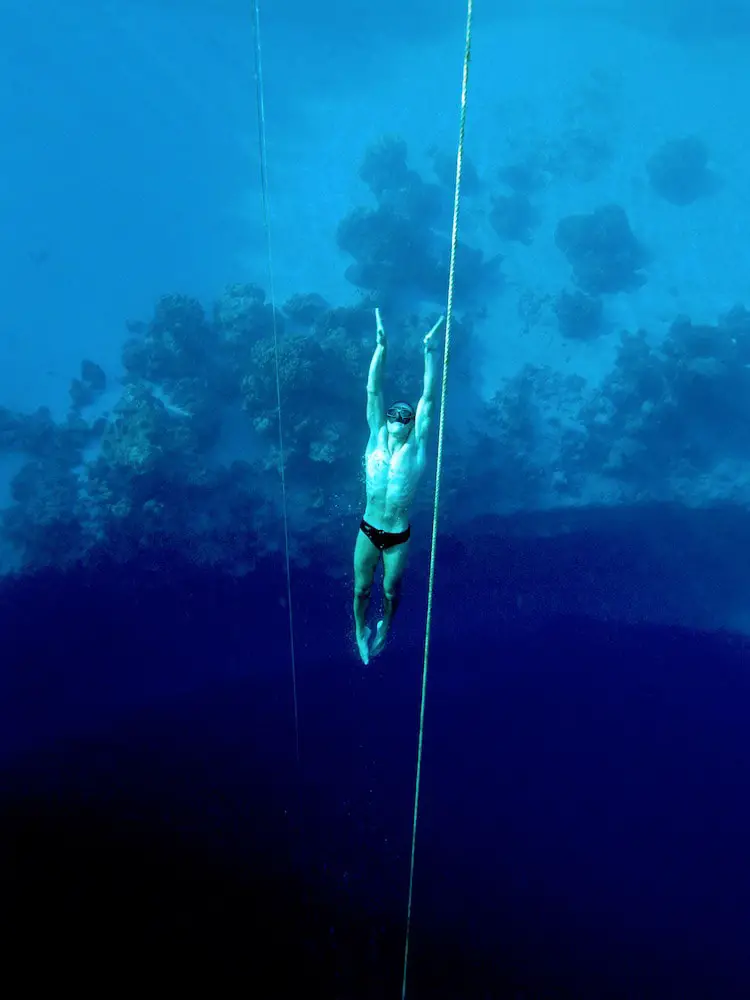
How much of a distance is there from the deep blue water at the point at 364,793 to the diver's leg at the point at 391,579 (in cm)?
465

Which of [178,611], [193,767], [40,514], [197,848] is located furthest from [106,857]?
[40,514]

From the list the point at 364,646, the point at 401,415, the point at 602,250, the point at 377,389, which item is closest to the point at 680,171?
the point at 602,250

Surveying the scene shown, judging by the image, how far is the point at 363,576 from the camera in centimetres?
757

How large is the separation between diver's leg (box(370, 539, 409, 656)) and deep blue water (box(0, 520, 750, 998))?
4.65 metres

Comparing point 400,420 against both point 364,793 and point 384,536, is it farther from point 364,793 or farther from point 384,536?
point 364,793

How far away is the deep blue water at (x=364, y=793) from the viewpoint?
29.4 ft

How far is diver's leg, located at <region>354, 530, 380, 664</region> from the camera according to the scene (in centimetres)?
734

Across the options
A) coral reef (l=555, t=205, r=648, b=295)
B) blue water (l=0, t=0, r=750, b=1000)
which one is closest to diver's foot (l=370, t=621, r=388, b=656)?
blue water (l=0, t=0, r=750, b=1000)

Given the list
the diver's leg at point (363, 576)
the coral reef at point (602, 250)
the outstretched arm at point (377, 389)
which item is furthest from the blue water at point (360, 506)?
the outstretched arm at point (377, 389)

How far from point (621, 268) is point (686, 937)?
28.3m

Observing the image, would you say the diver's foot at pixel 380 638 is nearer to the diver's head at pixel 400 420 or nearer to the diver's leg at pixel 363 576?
the diver's leg at pixel 363 576

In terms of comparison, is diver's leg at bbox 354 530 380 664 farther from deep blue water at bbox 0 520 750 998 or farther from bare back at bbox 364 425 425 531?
deep blue water at bbox 0 520 750 998

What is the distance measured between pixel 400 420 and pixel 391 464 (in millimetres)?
542

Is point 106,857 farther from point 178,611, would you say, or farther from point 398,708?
point 178,611
